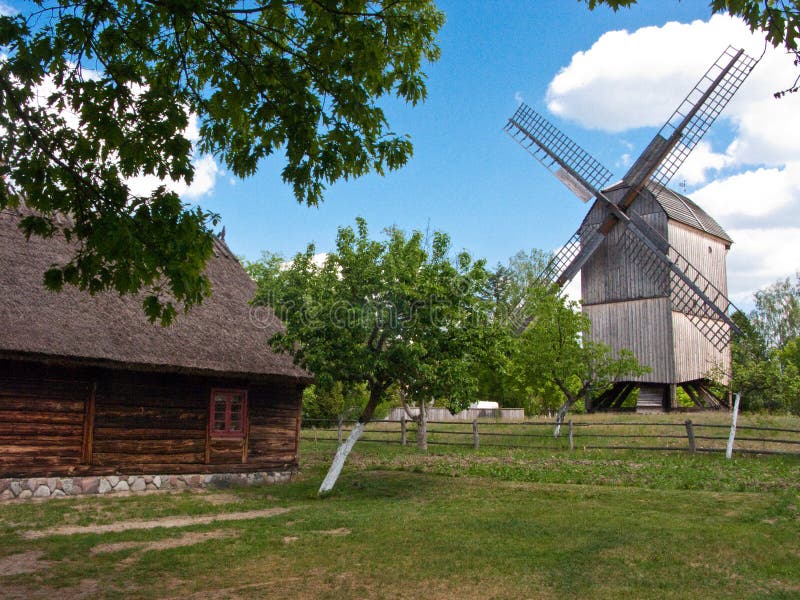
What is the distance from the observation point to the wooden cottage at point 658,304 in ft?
96.0

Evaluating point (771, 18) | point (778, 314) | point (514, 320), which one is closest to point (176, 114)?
point (771, 18)

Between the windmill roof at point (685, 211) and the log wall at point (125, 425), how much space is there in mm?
20042

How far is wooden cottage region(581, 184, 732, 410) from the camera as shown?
29.3 meters

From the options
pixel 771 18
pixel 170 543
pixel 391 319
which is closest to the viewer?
pixel 771 18

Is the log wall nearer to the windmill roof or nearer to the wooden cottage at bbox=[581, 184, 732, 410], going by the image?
the wooden cottage at bbox=[581, 184, 732, 410]

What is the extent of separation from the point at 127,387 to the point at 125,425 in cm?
80

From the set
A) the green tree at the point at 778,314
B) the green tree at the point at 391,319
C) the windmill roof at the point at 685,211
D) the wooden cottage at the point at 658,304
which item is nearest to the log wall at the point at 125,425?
the green tree at the point at 391,319

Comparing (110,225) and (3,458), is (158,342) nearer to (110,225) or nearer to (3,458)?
(3,458)

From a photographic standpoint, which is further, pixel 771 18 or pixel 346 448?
pixel 346 448

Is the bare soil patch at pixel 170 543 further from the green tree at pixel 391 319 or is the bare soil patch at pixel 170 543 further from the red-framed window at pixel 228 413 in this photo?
the red-framed window at pixel 228 413

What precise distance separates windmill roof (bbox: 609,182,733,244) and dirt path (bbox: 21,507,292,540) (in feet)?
76.7

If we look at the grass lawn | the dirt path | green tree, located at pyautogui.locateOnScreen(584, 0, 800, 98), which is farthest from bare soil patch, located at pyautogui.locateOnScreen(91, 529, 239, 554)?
green tree, located at pyautogui.locateOnScreen(584, 0, 800, 98)

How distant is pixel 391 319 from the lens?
14.0m

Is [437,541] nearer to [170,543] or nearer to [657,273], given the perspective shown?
[170,543]
